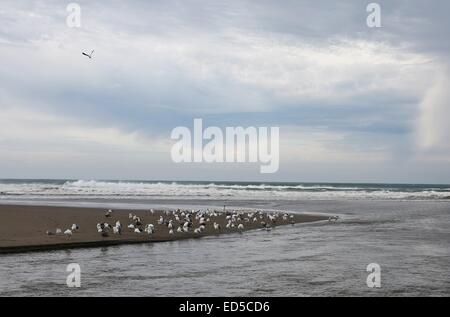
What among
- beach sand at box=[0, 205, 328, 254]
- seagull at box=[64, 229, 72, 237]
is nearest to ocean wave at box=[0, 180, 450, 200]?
beach sand at box=[0, 205, 328, 254]

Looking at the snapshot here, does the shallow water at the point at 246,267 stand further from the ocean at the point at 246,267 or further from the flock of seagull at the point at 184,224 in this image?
the flock of seagull at the point at 184,224

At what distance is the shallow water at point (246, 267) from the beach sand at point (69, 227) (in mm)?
961

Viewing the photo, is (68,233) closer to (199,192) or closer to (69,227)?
(69,227)

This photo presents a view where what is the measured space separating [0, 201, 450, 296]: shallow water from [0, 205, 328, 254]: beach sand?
96cm

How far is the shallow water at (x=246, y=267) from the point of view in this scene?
12289mm

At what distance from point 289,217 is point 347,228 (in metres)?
5.08

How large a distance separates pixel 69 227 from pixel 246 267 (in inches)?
405

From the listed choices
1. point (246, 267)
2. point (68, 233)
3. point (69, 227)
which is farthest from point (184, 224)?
point (246, 267)

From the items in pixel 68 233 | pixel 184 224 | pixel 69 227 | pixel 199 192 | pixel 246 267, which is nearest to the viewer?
pixel 246 267

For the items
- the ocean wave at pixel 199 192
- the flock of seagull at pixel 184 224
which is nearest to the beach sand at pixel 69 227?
the flock of seagull at pixel 184 224

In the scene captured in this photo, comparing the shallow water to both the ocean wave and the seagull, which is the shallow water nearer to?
the seagull

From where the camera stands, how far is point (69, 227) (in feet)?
74.4
